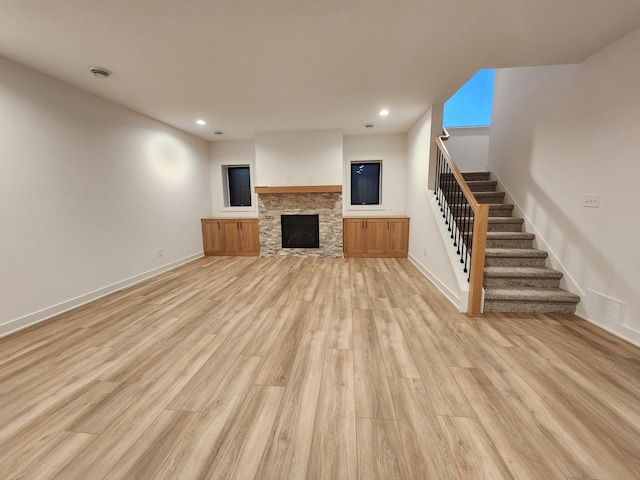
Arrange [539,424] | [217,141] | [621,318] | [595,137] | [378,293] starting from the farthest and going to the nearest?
[217,141] < [378,293] < [595,137] < [621,318] < [539,424]

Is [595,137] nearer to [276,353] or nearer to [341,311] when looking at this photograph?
[341,311]

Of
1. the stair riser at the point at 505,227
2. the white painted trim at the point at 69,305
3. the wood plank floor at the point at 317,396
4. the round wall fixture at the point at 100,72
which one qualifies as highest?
the round wall fixture at the point at 100,72

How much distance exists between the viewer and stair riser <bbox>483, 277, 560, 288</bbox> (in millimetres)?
2904

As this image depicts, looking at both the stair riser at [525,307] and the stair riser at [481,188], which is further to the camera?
the stair riser at [481,188]

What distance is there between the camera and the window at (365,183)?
19.4 ft

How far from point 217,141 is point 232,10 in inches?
183

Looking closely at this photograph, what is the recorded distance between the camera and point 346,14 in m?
1.89

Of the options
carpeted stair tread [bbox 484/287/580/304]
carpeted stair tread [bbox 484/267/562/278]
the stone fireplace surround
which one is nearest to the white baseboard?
carpeted stair tread [bbox 484/287/580/304]

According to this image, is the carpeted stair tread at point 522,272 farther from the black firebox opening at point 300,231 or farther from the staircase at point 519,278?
the black firebox opening at point 300,231

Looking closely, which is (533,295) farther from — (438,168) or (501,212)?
(438,168)

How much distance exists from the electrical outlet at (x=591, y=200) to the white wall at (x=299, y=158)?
371 cm

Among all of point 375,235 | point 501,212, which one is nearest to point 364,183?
point 375,235

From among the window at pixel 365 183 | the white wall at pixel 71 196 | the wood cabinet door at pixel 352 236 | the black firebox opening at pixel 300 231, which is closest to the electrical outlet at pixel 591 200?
the wood cabinet door at pixel 352 236

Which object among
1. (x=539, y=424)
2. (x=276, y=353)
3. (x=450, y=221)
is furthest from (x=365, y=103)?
(x=539, y=424)
